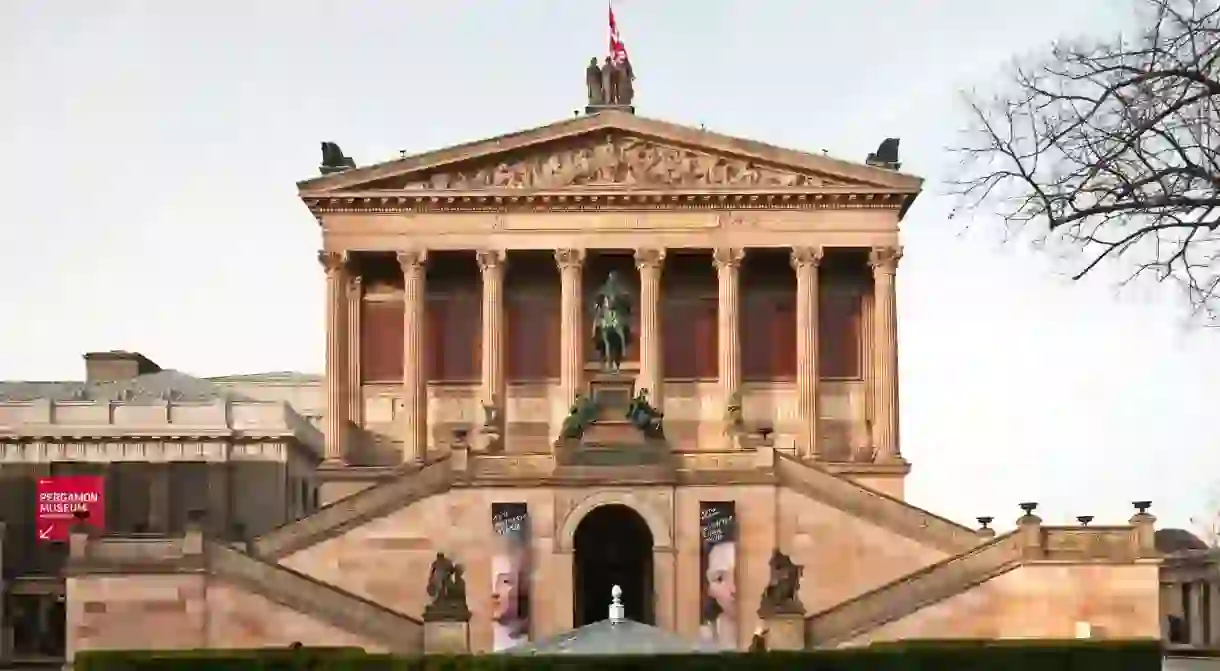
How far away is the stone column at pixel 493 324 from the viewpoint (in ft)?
242

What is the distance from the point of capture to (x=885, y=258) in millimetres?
73750

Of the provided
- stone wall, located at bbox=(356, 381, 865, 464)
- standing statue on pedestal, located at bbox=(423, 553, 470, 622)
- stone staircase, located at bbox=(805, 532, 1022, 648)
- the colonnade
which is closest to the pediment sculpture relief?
the colonnade

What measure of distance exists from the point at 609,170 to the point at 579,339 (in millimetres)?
5681

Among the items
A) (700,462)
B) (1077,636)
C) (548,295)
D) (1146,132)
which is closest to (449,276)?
(548,295)

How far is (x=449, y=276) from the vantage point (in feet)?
252

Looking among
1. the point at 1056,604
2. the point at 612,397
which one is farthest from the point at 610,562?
the point at 1056,604

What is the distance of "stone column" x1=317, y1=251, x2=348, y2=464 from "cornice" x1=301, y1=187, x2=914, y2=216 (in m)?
1.95

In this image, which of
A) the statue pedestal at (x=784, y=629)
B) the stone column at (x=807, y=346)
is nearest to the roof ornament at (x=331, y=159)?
the stone column at (x=807, y=346)

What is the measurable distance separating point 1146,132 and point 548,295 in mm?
53461

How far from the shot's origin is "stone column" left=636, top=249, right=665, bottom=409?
73.4 m

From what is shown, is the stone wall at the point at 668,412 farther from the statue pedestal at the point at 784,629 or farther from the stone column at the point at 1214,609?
the statue pedestal at the point at 784,629

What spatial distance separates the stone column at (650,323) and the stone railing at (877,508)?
1501 centimetres

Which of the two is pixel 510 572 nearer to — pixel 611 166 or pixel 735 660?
pixel 735 660

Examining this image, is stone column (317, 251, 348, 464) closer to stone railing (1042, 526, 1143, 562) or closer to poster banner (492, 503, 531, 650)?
poster banner (492, 503, 531, 650)
